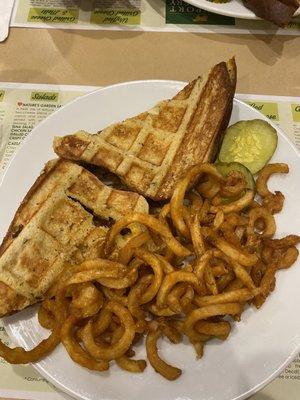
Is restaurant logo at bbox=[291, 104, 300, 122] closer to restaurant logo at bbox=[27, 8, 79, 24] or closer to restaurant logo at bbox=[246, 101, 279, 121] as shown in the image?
restaurant logo at bbox=[246, 101, 279, 121]

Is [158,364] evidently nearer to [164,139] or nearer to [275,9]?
[164,139]

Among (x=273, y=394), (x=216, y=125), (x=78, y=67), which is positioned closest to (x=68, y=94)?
(x=78, y=67)

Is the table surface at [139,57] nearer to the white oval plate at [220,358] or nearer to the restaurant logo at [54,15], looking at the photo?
the restaurant logo at [54,15]

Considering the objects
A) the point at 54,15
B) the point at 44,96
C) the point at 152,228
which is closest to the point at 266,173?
the point at 152,228

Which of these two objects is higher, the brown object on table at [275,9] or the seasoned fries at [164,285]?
the brown object on table at [275,9]

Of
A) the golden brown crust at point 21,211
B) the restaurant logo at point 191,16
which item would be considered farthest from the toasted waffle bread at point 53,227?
the restaurant logo at point 191,16

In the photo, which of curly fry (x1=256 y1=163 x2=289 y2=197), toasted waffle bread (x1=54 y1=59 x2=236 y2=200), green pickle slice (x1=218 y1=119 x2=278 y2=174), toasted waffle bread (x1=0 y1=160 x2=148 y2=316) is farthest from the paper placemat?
toasted waffle bread (x1=0 y1=160 x2=148 y2=316)
